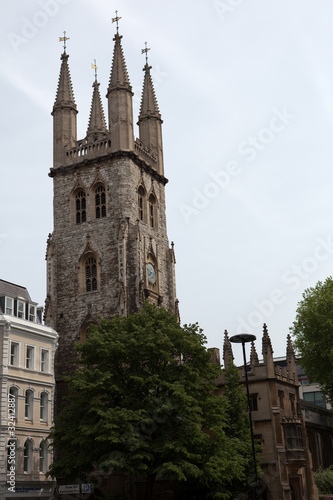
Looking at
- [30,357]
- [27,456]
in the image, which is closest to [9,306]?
[30,357]

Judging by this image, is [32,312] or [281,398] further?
[281,398]

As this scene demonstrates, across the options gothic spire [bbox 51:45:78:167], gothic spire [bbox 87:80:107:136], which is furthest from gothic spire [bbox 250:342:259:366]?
gothic spire [bbox 87:80:107:136]

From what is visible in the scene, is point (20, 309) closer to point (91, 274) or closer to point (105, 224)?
point (91, 274)

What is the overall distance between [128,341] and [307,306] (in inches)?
868

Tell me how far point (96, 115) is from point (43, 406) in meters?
35.2

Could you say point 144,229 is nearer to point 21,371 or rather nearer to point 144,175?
point 144,175

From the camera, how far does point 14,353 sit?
45469 mm

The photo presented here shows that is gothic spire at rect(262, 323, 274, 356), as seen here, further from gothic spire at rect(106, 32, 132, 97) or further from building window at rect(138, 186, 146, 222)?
gothic spire at rect(106, 32, 132, 97)

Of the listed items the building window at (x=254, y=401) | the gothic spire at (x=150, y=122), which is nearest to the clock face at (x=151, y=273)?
the gothic spire at (x=150, y=122)

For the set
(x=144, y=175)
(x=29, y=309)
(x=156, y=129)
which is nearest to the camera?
(x=29, y=309)

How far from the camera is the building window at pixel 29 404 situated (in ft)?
149

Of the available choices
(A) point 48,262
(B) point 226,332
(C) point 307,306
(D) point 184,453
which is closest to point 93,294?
(A) point 48,262

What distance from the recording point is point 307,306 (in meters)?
57.9

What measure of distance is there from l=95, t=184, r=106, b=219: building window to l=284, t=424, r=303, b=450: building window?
2352 centimetres
